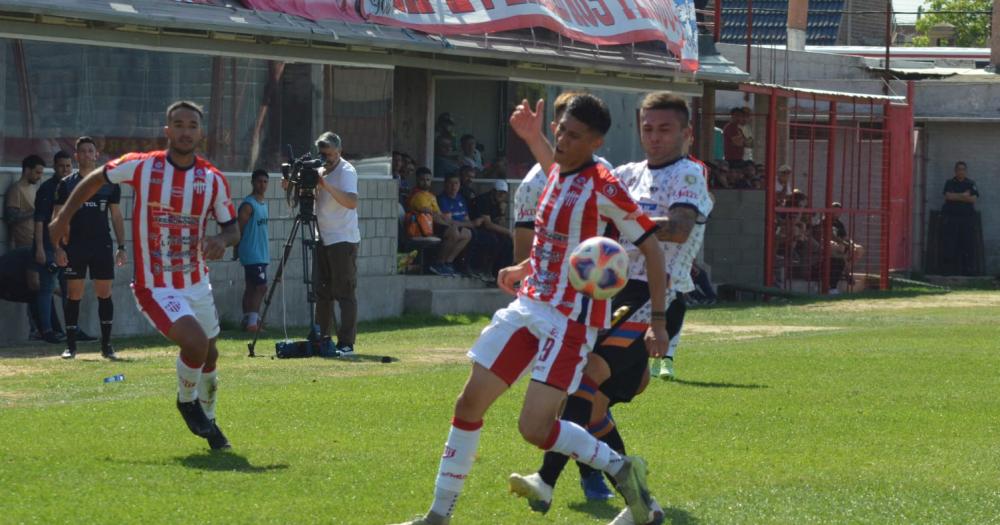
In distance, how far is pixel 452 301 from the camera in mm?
23656

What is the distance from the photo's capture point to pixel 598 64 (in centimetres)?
2653

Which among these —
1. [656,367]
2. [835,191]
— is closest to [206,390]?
[656,367]

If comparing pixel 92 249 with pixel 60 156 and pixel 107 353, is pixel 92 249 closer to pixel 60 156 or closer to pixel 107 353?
pixel 107 353

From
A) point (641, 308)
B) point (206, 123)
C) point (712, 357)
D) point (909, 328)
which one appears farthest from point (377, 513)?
point (909, 328)

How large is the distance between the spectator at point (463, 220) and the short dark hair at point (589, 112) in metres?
16.5

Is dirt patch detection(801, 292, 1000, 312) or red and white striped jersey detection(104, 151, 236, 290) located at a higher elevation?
red and white striped jersey detection(104, 151, 236, 290)

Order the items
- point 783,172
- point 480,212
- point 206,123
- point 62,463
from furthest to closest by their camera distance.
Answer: point 783,172 → point 480,212 → point 206,123 → point 62,463

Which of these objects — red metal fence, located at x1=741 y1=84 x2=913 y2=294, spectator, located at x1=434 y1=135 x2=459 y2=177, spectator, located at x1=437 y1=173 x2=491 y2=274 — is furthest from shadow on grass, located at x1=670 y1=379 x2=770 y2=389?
red metal fence, located at x1=741 y1=84 x2=913 y2=294

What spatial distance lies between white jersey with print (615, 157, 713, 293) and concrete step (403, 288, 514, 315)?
14.6 m

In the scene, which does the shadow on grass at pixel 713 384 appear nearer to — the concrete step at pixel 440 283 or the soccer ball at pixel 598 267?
the soccer ball at pixel 598 267

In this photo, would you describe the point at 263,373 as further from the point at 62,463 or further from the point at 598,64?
the point at 598,64

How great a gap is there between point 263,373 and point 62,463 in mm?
5752

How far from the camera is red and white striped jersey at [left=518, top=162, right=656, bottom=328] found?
7453mm

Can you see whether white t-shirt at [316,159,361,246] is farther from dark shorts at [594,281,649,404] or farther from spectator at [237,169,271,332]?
dark shorts at [594,281,649,404]
